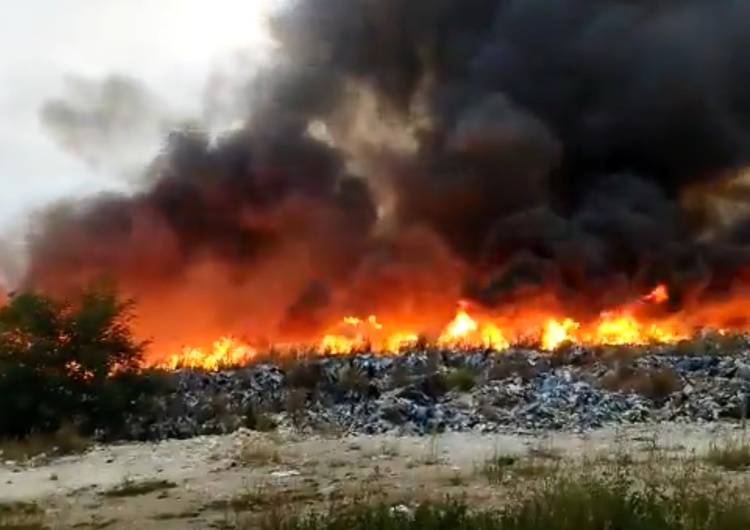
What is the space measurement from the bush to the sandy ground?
1936 mm

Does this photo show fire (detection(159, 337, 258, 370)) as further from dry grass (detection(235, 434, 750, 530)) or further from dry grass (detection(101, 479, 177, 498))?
dry grass (detection(235, 434, 750, 530))

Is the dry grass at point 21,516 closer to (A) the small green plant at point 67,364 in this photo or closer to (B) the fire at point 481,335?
(A) the small green plant at point 67,364

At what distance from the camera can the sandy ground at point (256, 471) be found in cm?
933

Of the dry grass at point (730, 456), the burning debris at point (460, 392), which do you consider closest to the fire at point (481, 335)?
the burning debris at point (460, 392)

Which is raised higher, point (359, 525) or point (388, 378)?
point (388, 378)

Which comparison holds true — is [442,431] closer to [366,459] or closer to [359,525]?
[366,459]

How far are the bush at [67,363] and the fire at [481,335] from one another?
3530mm

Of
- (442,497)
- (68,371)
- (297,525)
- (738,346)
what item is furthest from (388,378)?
(297,525)

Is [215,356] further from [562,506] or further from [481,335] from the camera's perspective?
[562,506]

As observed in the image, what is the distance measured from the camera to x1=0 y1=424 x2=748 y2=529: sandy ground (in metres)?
9.33

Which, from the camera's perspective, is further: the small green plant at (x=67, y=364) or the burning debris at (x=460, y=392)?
the small green plant at (x=67, y=364)

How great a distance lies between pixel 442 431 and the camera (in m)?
14.0

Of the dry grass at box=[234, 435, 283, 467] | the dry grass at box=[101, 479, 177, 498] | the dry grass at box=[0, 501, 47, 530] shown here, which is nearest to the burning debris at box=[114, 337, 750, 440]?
the dry grass at box=[234, 435, 283, 467]

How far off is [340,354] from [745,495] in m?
12.2
